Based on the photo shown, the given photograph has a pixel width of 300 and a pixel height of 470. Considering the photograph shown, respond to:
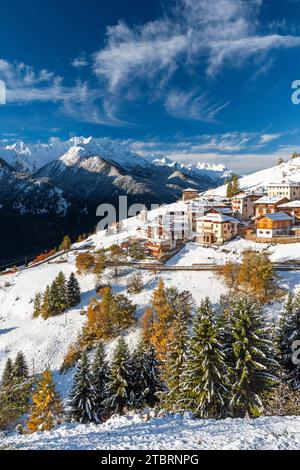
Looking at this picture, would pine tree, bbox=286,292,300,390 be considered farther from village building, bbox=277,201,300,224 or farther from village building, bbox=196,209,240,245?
village building, bbox=277,201,300,224

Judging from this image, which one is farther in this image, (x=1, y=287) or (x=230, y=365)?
(x=1, y=287)

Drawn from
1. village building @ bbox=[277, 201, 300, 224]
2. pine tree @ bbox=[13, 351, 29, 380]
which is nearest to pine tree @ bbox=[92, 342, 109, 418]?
pine tree @ bbox=[13, 351, 29, 380]

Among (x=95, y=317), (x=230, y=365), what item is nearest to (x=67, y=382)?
(x=95, y=317)

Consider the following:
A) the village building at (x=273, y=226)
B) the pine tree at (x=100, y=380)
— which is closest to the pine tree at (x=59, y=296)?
the pine tree at (x=100, y=380)

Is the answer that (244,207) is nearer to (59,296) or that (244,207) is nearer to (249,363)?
(59,296)

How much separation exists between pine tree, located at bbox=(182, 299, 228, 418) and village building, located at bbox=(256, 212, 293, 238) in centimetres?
4077

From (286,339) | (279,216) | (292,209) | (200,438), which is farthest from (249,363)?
(292,209)

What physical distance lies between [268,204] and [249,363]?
55.1 meters

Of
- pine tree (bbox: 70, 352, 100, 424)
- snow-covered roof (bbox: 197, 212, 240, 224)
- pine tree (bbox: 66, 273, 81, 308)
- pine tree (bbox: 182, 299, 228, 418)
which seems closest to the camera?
pine tree (bbox: 182, 299, 228, 418)

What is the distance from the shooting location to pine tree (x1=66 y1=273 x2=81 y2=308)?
5103 cm

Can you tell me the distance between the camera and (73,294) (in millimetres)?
51719
